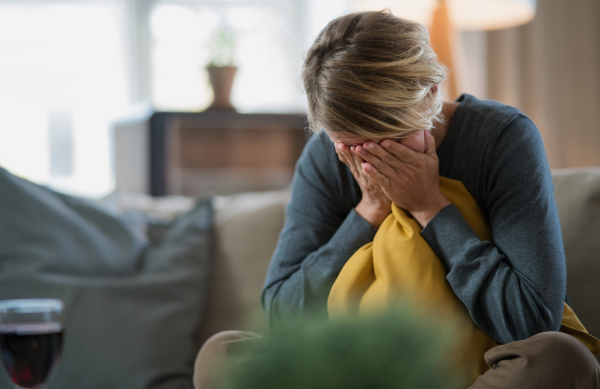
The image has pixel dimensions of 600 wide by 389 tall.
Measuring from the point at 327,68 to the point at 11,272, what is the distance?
0.93 m

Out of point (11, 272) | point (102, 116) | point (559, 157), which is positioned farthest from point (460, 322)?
point (102, 116)

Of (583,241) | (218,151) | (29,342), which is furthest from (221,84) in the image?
(29,342)

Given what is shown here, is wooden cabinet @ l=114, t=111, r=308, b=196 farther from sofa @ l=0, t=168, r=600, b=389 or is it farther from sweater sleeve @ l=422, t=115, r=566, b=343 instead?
sweater sleeve @ l=422, t=115, r=566, b=343

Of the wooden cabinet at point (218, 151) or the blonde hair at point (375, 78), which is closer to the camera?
the blonde hair at point (375, 78)

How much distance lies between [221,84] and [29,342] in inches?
99.5

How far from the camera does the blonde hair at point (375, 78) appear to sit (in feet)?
3.31

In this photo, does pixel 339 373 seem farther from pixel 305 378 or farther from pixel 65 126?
pixel 65 126

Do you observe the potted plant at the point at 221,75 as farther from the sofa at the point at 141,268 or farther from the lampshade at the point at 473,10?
the sofa at the point at 141,268

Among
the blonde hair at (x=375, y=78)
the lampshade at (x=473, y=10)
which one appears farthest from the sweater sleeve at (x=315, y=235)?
the lampshade at (x=473, y=10)

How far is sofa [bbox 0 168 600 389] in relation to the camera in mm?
1484

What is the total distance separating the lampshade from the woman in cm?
107

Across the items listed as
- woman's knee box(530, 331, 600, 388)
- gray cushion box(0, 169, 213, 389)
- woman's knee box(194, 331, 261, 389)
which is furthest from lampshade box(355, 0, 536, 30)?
woman's knee box(530, 331, 600, 388)

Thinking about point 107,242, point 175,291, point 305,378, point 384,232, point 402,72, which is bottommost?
point 175,291

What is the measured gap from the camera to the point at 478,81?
104 inches
